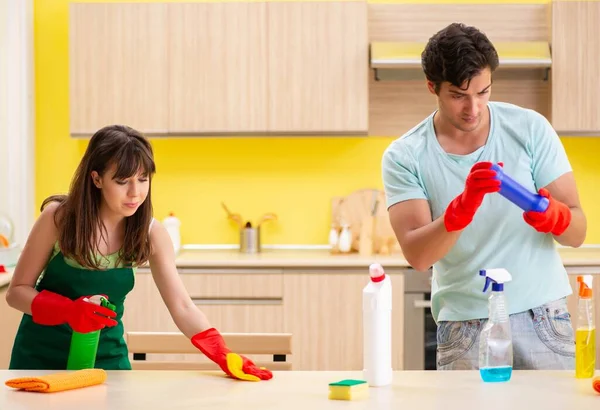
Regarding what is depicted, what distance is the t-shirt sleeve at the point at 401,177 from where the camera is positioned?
2449mm

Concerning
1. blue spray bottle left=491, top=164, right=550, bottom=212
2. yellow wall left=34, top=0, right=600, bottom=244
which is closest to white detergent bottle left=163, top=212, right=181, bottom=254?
yellow wall left=34, top=0, right=600, bottom=244

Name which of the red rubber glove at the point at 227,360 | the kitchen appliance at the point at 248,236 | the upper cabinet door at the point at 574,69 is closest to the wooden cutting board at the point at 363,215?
the kitchen appliance at the point at 248,236

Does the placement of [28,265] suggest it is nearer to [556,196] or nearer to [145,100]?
[556,196]

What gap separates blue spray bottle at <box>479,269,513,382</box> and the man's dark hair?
49 cm

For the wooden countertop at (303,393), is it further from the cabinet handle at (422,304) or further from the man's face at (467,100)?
the cabinet handle at (422,304)

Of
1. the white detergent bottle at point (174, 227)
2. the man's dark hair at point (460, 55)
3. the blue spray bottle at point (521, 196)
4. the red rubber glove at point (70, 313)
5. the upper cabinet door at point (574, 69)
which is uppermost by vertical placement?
the upper cabinet door at point (574, 69)

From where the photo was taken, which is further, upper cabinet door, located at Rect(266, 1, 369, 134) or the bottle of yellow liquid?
upper cabinet door, located at Rect(266, 1, 369, 134)

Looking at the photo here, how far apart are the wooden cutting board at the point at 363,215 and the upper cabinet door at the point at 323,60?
43 centimetres

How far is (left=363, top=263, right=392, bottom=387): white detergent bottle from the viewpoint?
2.09 meters

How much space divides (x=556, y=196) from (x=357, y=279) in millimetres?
2241

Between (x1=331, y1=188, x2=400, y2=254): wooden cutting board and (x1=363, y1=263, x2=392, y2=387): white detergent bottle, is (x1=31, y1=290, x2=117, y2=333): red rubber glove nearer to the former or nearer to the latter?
(x1=363, y1=263, x2=392, y2=387): white detergent bottle

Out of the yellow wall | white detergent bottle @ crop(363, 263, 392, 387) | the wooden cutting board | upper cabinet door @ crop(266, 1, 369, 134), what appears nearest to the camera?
white detergent bottle @ crop(363, 263, 392, 387)

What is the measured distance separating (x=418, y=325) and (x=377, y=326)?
2453mm

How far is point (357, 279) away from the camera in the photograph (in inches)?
179
